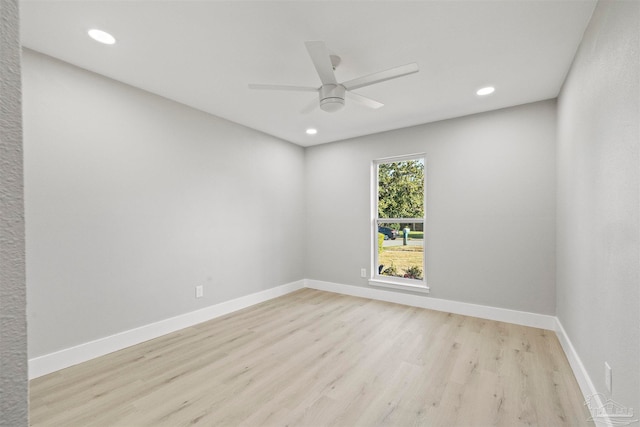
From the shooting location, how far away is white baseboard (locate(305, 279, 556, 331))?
123 inches

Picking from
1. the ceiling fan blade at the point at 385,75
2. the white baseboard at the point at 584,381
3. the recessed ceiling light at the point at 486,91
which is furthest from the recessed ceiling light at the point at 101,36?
the white baseboard at the point at 584,381

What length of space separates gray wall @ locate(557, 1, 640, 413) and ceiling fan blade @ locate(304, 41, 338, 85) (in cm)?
142

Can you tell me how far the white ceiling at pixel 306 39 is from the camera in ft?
5.85

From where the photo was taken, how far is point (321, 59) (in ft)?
6.11

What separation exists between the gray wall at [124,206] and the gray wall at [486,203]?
1883 millimetres

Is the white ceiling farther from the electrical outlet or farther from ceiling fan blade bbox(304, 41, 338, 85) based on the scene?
the electrical outlet

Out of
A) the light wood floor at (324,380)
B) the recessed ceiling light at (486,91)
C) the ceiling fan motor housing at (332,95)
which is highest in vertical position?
the recessed ceiling light at (486,91)

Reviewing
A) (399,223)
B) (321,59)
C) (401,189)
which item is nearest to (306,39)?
(321,59)

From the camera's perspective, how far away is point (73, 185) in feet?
7.83

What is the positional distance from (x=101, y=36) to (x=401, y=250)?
3.88 meters

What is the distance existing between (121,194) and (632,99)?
11.5 feet

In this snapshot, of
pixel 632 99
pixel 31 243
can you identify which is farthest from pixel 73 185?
pixel 632 99

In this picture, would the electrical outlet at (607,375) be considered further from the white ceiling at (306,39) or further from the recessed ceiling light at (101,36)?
the recessed ceiling light at (101,36)

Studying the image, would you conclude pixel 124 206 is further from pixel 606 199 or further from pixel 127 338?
Result: pixel 606 199
